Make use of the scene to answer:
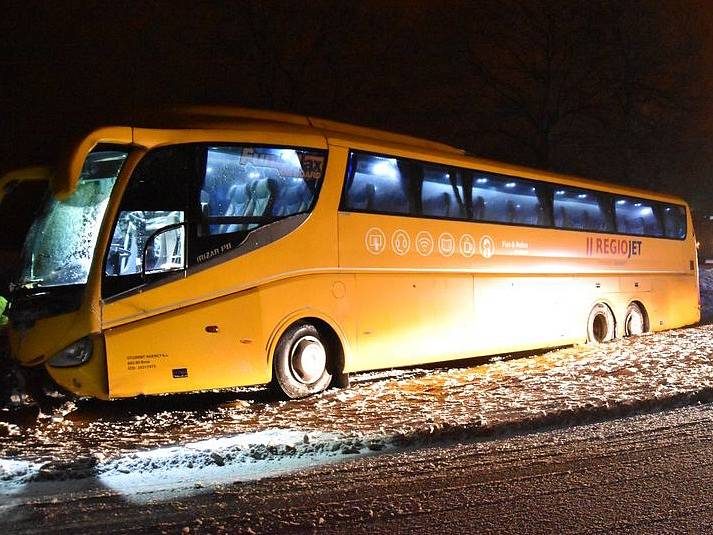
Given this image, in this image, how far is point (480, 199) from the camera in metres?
11.6

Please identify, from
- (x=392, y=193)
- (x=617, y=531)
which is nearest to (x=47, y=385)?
(x=392, y=193)

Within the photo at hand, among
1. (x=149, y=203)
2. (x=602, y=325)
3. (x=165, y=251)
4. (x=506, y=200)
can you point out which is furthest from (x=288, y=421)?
(x=602, y=325)

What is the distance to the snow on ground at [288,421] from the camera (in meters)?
6.05

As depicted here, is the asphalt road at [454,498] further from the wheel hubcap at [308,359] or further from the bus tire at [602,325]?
the bus tire at [602,325]

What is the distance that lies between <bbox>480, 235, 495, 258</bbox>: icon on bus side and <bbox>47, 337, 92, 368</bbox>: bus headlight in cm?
642

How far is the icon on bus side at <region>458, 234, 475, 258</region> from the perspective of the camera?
36.6 feet

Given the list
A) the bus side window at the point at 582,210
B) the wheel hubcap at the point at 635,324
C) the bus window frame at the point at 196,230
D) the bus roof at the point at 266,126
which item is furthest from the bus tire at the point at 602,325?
the bus window frame at the point at 196,230

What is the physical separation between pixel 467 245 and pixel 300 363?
12.1ft

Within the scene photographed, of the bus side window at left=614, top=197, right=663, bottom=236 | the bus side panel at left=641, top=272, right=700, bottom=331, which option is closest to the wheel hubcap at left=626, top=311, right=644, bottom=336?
the bus side panel at left=641, top=272, right=700, bottom=331

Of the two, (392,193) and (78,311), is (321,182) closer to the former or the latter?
(392,193)

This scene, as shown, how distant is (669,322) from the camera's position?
16.8 m

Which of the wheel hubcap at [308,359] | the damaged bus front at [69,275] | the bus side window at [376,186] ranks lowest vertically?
the wheel hubcap at [308,359]

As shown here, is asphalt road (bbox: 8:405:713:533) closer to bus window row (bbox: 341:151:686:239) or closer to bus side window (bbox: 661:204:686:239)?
bus window row (bbox: 341:151:686:239)

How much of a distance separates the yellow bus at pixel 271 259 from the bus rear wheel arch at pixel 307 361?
2 centimetres
